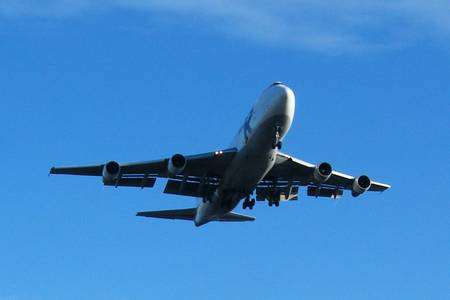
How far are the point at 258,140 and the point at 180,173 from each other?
272 inches

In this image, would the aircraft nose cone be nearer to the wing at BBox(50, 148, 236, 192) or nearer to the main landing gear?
the wing at BBox(50, 148, 236, 192)

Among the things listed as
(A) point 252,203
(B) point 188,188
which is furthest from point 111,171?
(A) point 252,203

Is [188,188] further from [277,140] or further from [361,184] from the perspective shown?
[361,184]

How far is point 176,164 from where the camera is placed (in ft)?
225

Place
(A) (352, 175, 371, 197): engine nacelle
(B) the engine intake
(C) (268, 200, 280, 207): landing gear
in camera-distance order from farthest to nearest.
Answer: (C) (268, 200, 280, 207): landing gear
(A) (352, 175, 371, 197): engine nacelle
(B) the engine intake

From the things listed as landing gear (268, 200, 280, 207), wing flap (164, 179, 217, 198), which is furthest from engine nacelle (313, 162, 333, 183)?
wing flap (164, 179, 217, 198)

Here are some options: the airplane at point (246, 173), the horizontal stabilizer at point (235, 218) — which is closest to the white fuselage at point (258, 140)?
the airplane at point (246, 173)

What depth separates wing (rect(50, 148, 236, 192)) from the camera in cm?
6988

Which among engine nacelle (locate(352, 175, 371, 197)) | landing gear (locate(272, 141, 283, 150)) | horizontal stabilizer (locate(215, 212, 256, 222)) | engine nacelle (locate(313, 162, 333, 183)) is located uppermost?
horizontal stabilizer (locate(215, 212, 256, 222))

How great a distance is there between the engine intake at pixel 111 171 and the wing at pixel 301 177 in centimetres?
893

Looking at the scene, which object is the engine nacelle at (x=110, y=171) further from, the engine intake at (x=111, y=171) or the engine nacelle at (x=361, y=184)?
the engine nacelle at (x=361, y=184)

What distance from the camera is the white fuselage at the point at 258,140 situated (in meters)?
64.9

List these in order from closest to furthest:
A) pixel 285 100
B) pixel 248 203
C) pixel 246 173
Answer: pixel 285 100 → pixel 246 173 → pixel 248 203

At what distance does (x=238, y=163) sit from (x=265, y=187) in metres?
7.22
